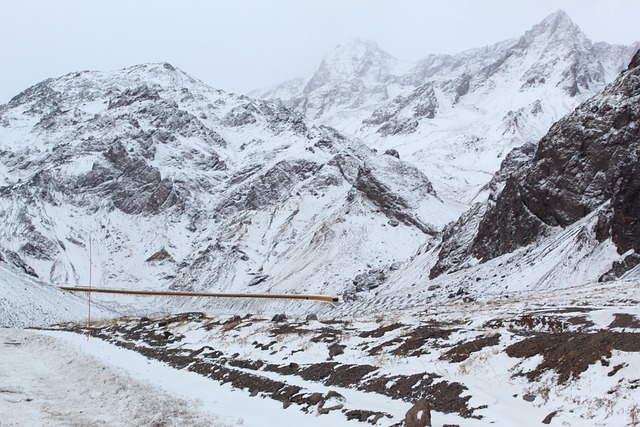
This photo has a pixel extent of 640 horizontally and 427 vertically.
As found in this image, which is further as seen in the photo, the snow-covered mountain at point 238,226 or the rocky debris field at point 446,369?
the snow-covered mountain at point 238,226

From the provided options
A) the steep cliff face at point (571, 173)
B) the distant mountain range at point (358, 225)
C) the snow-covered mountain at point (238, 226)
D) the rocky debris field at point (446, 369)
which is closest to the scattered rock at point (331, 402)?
the rocky debris field at point (446, 369)

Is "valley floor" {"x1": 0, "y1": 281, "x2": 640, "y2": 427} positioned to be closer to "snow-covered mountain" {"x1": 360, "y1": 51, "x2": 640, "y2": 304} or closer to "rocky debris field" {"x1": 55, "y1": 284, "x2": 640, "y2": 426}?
→ "rocky debris field" {"x1": 55, "y1": 284, "x2": 640, "y2": 426}

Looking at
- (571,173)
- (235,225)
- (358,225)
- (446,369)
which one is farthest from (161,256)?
(446,369)

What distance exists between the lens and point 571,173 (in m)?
72.6

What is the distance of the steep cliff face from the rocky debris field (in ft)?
158

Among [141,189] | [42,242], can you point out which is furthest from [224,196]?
[42,242]

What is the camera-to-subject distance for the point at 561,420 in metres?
9.63

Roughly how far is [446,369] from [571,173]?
217ft

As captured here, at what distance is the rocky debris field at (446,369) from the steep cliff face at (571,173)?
158 ft

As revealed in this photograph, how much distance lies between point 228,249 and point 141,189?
58.0 m

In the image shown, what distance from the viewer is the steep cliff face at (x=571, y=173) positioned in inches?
2650

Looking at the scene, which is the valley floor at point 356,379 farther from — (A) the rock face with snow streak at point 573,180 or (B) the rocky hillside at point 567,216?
(A) the rock face with snow streak at point 573,180

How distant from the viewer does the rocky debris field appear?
34.0 feet

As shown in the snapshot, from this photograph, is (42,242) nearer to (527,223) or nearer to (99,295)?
(99,295)
